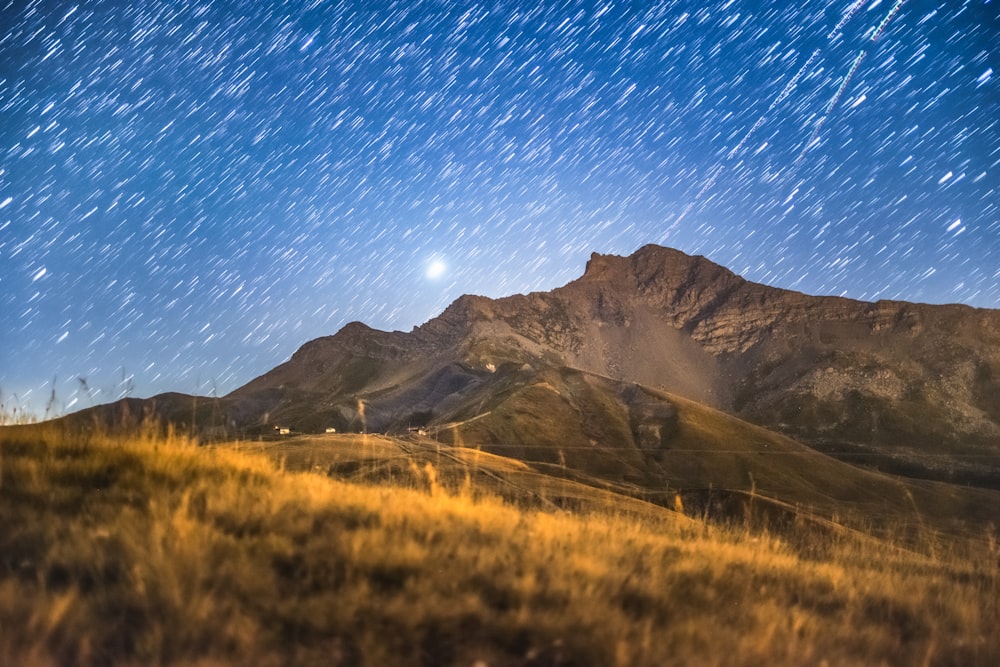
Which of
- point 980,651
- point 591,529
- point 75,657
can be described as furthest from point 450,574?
point 980,651

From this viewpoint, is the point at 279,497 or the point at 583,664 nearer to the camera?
the point at 583,664

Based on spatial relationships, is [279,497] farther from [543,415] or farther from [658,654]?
[543,415]

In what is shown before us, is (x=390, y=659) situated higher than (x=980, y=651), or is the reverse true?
(x=390, y=659)

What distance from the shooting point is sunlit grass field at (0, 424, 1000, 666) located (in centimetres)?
416

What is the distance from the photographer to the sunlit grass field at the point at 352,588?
4156 millimetres

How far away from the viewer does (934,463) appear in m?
181

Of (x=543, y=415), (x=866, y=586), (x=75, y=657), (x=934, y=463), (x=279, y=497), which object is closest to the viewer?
(x=75, y=657)

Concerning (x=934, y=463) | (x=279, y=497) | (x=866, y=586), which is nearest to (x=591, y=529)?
(x=866, y=586)

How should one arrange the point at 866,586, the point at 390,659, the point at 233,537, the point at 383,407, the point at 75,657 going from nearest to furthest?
the point at 75,657 → the point at 390,659 → the point at 233,537 → the point at 866,586 → the point at 383,407

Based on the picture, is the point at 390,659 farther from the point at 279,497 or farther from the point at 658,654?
the point at 279,497

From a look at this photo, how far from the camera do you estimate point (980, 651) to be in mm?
6379

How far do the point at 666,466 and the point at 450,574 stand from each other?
5138 inches

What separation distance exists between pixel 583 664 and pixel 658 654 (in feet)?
1.91

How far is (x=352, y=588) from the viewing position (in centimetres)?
472
